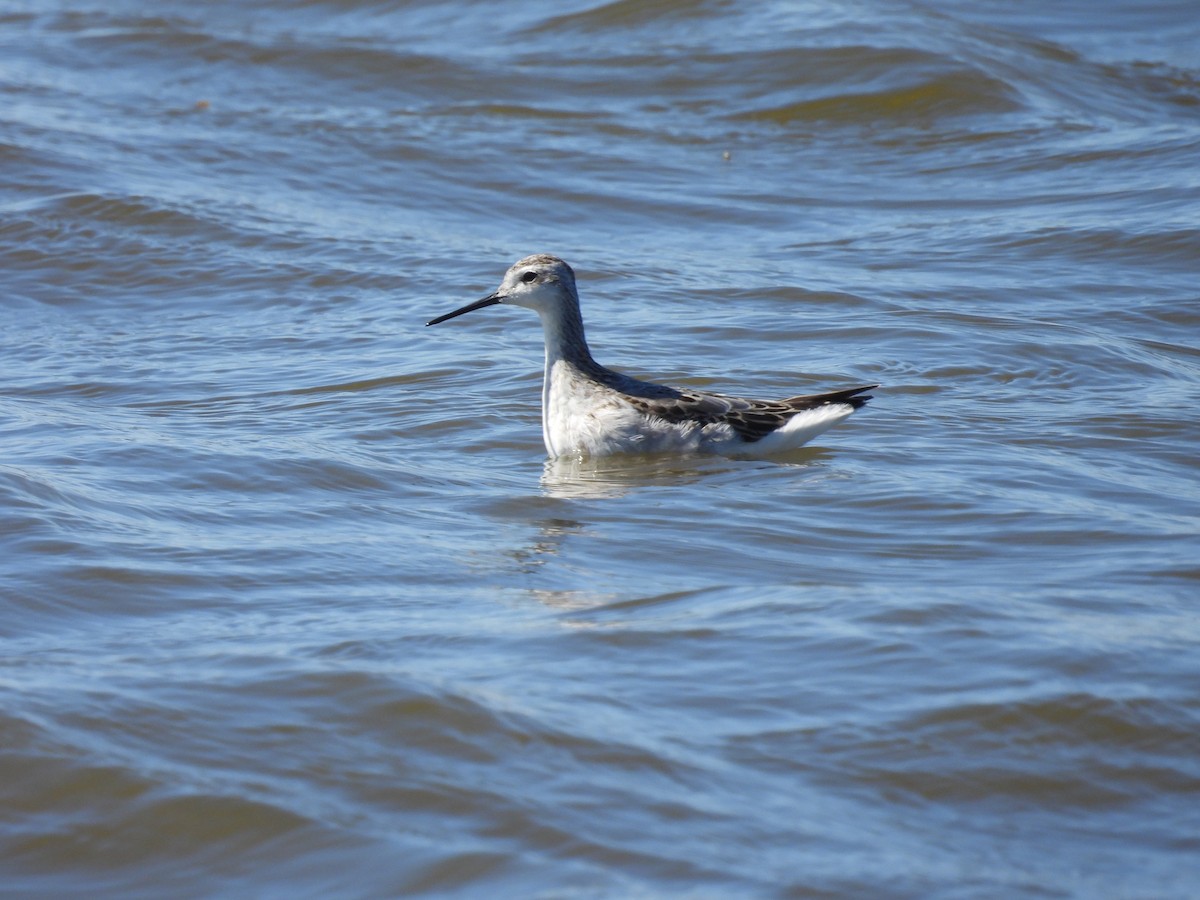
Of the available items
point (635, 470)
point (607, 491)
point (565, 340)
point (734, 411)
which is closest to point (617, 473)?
point (635, 470)

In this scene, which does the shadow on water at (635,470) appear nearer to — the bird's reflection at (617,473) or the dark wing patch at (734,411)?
the bird's reflection at (617,473)

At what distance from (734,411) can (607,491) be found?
0.95 m

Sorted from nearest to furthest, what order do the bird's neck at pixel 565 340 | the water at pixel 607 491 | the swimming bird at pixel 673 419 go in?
the water at pixel 607 491 → the swimming bird at pixel 673 419 → the bird's neck at pixel 565 340

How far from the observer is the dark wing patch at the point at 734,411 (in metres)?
8.37

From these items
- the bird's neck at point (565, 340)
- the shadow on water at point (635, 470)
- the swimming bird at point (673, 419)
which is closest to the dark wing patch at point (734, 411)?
the swimming bird at point (673, 419)

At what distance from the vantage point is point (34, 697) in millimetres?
5207

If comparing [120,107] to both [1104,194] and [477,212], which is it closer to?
[477,212]

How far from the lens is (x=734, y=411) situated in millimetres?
8438

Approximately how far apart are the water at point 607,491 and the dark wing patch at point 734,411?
229 mm

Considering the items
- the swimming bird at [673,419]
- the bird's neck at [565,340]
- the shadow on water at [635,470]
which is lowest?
the shadow on water at [635,470]

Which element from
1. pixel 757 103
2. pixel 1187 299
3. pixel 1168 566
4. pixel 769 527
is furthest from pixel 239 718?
pixel 757 103

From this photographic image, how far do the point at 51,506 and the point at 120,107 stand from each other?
10.2m

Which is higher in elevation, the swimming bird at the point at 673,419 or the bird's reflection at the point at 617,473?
the swimming bird at the point at 673,419

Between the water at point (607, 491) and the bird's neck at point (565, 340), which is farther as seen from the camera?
the bird's neck at point (565, 340)
